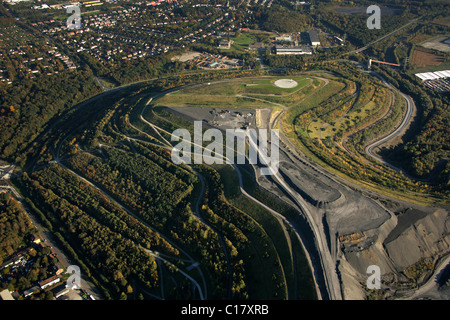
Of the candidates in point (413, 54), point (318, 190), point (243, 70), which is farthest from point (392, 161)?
point (413, 54)

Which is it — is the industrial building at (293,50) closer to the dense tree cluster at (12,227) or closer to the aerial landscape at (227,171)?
the aerial landscape at (227,171)

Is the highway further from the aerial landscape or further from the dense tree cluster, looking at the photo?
the dense tree cluster

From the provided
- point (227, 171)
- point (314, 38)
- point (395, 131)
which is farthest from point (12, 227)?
point (314, 38)

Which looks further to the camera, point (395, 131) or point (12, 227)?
point (395, 131)

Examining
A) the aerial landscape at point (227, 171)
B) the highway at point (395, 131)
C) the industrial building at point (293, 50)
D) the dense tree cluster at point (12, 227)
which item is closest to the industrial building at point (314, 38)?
the aerial landscape at point (227, 171)

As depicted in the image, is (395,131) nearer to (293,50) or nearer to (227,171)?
(227,171)

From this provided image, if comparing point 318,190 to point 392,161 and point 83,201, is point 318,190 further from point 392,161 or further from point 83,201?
point 83,201

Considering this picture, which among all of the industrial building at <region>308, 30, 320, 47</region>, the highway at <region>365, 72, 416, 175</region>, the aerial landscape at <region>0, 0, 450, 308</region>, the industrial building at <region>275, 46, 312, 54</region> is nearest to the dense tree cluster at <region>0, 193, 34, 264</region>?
the aerial landscape at <region>0, 0, 450, 308</region>

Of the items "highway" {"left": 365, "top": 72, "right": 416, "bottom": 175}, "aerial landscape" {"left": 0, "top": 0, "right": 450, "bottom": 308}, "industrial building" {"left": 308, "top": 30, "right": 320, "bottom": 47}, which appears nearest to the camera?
"aerial landscape" {"left": 0, "top": 0, "right": 450, "bottom": 308}
